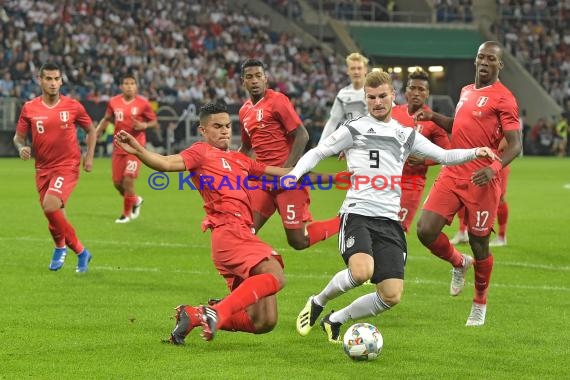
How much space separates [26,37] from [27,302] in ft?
93.4

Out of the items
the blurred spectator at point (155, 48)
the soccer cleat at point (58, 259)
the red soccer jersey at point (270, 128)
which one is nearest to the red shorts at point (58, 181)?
the soccer cleat at point (58, 259)

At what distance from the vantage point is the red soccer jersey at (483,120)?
9125 millimetres

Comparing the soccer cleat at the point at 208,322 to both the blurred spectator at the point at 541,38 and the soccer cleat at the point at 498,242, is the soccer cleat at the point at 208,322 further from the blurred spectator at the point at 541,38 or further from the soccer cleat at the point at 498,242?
the blurred spectator at the point at 541,38

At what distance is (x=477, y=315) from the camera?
901 cm

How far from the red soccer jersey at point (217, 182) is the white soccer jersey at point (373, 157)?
0.59 metres

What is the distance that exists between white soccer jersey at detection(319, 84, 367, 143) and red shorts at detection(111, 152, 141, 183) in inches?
192

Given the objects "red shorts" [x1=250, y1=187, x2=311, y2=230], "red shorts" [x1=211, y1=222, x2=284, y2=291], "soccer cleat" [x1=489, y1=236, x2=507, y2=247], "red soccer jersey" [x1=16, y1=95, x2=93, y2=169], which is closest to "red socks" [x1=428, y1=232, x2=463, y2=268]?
"red shorts" [x1=250, y1=187, x2=311, y2=230]

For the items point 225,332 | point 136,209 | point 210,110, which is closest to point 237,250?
point 225,332

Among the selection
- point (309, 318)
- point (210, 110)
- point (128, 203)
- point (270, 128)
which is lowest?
point (128, 203)

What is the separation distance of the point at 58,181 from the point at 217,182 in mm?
4503

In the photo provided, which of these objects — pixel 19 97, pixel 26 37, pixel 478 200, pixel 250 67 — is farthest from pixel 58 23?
pixel 478 200

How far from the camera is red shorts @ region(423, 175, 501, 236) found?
9.20 meters

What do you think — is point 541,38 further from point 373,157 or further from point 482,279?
point 373,157

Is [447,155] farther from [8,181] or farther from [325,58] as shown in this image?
[325,58]
